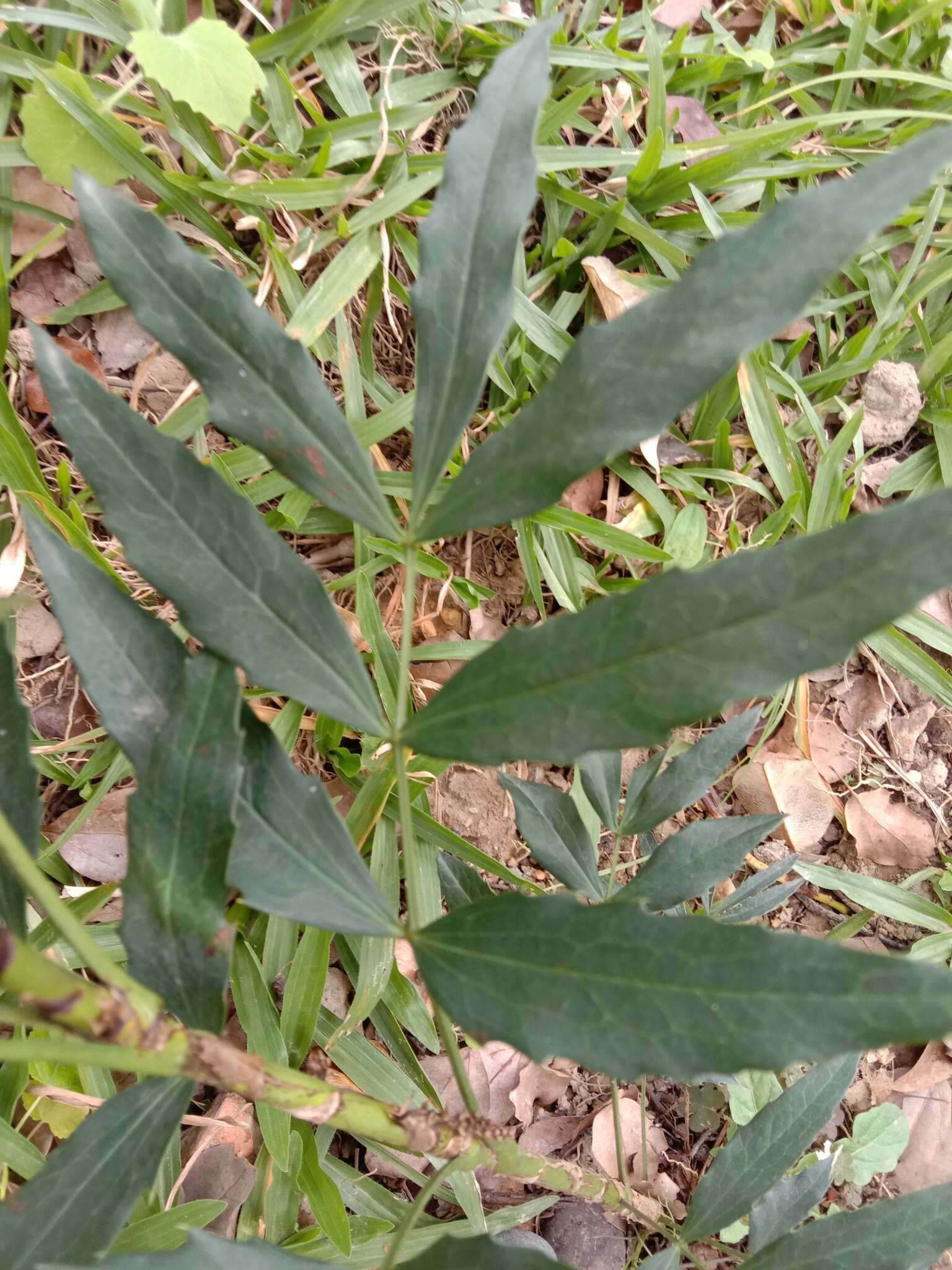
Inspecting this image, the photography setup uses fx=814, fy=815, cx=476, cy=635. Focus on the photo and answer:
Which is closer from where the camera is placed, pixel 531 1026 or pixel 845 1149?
pixel 531 1026

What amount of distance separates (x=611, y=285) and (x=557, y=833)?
2.66 ft

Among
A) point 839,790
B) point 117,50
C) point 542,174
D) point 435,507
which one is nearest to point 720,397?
point 542,174

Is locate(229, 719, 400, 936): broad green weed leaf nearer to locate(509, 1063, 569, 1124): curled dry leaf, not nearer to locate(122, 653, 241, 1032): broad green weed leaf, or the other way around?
locate(122, 653, 241, 1032): broad green weed leaf

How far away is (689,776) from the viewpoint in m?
0.86

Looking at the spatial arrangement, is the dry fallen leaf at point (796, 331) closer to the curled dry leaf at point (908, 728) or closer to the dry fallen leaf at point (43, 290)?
the curled dry leaf at point (908, 728)

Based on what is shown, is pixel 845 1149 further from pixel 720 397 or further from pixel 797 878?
pixel 720 397

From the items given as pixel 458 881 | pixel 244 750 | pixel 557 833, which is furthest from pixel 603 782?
pixel 244 750

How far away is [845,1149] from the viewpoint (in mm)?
1127

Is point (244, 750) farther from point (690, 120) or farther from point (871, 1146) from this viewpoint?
point (690, 120)

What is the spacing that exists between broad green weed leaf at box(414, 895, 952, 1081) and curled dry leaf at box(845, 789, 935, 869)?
1.00m

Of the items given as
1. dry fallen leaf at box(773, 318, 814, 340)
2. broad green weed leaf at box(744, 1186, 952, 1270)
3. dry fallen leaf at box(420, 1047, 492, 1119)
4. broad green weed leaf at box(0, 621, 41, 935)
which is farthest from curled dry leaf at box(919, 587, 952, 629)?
broad green weed leaf at box(0, 621, 41, 935)

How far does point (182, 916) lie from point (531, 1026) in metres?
0.21

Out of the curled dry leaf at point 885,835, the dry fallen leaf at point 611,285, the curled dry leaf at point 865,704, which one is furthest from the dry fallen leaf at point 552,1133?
the dry fallen leaf at point 611,285

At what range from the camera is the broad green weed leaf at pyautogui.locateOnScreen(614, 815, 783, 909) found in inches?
31.1
